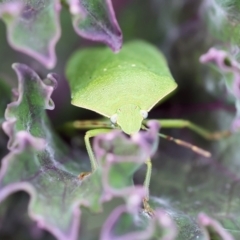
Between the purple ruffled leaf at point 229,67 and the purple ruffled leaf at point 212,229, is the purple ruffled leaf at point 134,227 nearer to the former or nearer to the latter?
the purple ruffled leaf at point 212,229

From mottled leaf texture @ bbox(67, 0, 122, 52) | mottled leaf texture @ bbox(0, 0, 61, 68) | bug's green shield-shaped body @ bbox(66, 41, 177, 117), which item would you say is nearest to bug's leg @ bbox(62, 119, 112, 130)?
bug's green shield-shaped body @ bbox(66, 41, 177, 117)

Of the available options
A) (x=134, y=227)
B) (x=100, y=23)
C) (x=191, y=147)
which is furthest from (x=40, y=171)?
(x=191, y=147)

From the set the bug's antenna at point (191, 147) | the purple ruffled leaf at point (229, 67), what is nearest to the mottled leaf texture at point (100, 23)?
the purple ruffled leaf at point (229, 67)

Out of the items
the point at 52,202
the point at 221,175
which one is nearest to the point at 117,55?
the point at 221,175

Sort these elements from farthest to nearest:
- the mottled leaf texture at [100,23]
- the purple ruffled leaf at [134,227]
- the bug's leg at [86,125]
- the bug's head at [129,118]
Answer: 1. the bug's leg at [86,125]
2. the bug's head at [129,118]
3. the mottled leaf texture at [100,23]
4. the purple ruffled leaf at [134,227]

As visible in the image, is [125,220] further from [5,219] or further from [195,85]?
[195,85]

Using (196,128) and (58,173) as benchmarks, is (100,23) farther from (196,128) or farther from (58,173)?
(196,128)

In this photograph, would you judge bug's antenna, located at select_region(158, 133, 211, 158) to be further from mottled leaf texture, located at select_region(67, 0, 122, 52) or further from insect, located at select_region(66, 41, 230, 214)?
mottled leaf texture, located at select_region(67, 0, 122, 52)
